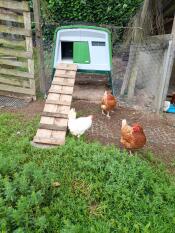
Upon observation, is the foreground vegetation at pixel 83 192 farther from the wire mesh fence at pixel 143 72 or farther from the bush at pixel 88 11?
the bush at pixel 88 11

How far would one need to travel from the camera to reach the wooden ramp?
17.4 ft

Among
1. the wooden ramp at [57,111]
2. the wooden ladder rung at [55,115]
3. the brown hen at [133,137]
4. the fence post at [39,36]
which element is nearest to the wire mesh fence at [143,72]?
the fence post at [39,36]

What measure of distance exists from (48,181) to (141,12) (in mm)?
4611

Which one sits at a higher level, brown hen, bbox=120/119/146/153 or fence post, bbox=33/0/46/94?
fence post, bbox=33/0/46/94

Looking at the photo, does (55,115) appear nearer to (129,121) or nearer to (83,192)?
(129,121)

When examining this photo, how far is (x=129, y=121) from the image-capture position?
638 centimetres

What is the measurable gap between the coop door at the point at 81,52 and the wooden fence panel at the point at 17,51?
1063mm

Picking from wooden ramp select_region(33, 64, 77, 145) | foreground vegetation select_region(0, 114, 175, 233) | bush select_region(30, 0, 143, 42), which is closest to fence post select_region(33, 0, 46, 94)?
wooden ramp select_region(33, 64, 77, 145)

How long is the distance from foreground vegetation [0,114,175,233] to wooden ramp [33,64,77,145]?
30 cm

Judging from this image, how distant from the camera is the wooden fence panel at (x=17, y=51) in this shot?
6.37 metres

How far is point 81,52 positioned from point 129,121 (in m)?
1.93

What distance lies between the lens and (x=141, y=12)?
7219 millimetres

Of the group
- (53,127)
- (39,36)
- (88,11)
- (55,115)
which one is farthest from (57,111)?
(88,11)

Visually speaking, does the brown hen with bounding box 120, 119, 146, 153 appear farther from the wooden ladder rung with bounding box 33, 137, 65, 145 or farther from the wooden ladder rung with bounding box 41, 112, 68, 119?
the wooden ladder rung with bounding box 41, 112, 68, 119
